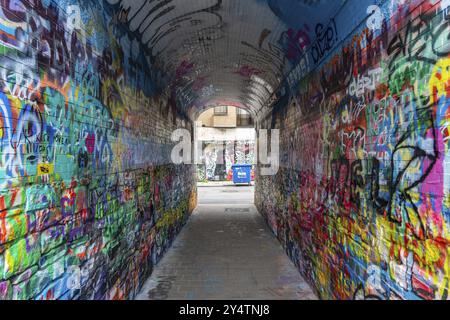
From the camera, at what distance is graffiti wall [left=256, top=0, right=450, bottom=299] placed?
2.50m

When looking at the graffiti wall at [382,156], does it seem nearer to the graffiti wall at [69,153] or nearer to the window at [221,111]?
the graffiti wall at [69,153]

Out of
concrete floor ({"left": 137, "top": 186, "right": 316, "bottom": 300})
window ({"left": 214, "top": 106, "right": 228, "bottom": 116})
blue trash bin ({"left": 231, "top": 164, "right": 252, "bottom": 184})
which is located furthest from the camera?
window ({"left": 214, "top": 106, "right": 228, "bottom": 116})

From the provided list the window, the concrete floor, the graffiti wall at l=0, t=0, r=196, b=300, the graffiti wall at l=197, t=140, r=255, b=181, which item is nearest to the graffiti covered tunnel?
the graffiti wall at l=0, t=0, r=196, b=300

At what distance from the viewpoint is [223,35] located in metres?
7.16

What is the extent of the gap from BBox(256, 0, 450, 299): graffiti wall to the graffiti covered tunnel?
2 cm

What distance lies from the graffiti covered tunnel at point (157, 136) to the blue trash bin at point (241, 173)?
1941 cm

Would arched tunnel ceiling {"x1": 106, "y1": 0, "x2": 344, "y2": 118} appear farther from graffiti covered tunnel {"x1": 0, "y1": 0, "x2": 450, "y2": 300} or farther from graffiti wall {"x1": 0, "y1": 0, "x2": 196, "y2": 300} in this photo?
graffiti wall {"x1": 0, "y1": 0, "x2": 196, "y2": 300}

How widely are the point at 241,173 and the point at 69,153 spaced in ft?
79.8

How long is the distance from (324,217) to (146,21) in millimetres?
4082

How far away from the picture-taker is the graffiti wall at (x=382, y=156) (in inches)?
98.3

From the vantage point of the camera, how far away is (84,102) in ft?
11.9

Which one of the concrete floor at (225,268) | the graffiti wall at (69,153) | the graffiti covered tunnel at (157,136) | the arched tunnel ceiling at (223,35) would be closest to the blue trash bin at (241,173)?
the concrete floor at (225,268)

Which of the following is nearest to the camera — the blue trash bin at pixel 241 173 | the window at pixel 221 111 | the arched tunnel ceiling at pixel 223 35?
the arched tunnel ceiling at pixel 223 35

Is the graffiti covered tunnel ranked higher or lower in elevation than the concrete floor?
higher
